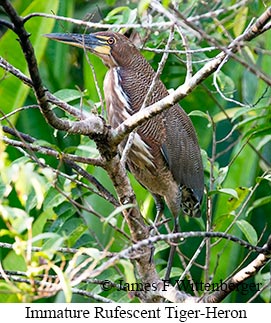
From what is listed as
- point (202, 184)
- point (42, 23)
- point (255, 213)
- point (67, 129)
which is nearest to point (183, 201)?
point (202, 184)

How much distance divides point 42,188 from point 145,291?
932 mm

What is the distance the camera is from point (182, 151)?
3.00 m

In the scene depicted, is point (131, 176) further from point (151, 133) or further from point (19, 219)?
point (19, 219)

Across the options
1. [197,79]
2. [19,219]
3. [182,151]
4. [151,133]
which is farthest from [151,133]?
[19,219]

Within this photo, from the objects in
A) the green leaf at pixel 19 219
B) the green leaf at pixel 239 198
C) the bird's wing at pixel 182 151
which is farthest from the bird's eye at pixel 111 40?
the green leaf at pixel 19 219

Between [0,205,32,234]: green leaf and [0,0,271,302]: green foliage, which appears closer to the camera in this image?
[0,205,32,234]: green leaf

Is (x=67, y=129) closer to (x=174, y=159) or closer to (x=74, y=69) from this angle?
(x=174, y=159)

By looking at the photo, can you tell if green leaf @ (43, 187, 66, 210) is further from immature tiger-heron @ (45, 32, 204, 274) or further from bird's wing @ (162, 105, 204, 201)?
bird's wing @ (162, 105, 204, 201)

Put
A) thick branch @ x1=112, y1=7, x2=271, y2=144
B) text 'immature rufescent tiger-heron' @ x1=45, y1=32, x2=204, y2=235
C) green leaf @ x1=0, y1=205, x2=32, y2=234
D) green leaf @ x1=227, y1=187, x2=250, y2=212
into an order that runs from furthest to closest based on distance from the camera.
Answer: text 'immature rufescent tiger-heron' @ x1=45, y1=32, x2=204, y2=235
green leaf @ x1=227, y1=187, x2=250, y2=212
thick branch @ x1=112, y1=7, x2=271, y2=144
green leaf @ x1=0, y1=205, x2=32, y2=234

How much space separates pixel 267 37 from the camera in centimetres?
314

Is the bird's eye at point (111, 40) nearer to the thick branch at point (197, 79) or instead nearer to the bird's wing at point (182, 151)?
the bird's wing at point (182, 151)

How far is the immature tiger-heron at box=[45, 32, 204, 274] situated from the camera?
2.84 meters

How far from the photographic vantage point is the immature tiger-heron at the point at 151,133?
2842 mm

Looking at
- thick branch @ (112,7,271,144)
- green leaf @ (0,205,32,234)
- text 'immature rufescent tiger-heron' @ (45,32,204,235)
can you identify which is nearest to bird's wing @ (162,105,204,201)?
text 'immature rufescent tiger-heron' @ (45,32,204,235)
